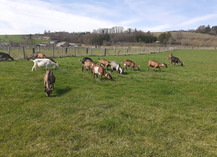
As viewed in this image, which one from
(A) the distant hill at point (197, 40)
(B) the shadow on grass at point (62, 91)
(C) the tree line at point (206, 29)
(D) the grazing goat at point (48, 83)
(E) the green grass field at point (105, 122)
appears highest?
(C) the tree line at point (206, 29)

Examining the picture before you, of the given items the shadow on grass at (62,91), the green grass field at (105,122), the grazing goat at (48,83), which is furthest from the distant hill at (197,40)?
the grazing goat at (48,83)

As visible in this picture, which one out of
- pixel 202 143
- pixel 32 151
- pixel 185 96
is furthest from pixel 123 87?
pixel 32 151

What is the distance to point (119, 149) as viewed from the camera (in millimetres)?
4109

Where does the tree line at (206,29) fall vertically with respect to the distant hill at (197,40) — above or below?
above

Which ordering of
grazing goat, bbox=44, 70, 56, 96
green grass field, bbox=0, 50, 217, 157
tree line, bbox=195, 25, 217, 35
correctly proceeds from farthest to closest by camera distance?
1. tree line, bbox=195, 25, 217, 35
2. grazing goat, bbox=44, 70, 56, 96
3. green grass field, bbox=0, 50, 217, 157

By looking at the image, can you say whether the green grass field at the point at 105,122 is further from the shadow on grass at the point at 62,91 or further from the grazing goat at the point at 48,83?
the grazing goat at the point at 48,83

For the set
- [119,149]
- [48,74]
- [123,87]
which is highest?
[48,74]

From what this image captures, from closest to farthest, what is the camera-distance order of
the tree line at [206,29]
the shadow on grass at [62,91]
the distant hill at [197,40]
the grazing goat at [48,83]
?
1. the grazing goat at [48,83]
2. the shadow on grass at [62,91]
3. the distant hill at [197,40]
4. the tree line at [206,29]

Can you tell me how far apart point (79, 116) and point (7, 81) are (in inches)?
254

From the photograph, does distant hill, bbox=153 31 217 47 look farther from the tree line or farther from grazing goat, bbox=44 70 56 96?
grazing goat, bbox=44 70 56 96

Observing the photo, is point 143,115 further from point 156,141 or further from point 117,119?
point 156,141

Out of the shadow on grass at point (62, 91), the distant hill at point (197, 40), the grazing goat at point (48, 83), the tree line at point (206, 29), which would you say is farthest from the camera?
the tree line at point (206, 29)

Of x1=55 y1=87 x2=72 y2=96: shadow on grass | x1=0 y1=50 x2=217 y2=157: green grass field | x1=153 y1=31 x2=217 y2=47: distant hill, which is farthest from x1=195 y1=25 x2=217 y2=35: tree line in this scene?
x1=55 y1=87 x2=72 y2=96: shadow on grass

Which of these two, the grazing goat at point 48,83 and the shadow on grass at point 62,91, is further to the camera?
the shadow on grass at point 62,91
